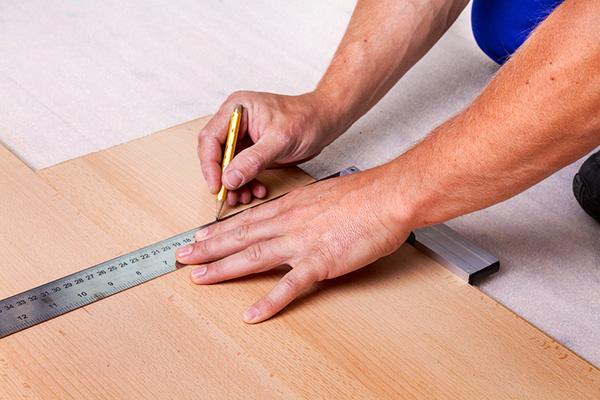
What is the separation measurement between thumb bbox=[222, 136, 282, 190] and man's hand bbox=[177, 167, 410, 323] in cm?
16

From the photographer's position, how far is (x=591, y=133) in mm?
1049

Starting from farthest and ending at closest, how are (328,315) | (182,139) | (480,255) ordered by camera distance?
(182,139) → (480,255) → (328,315)

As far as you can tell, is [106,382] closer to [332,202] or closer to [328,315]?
[328,315]

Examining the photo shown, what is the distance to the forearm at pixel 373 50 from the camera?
176 cm

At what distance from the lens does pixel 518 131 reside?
1099 mm

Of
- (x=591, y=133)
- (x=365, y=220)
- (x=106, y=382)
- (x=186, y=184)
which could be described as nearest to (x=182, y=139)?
(x=186, y=184)

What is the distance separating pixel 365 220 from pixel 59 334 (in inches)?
25.7

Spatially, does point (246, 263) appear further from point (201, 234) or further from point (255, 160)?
point (255, 160)

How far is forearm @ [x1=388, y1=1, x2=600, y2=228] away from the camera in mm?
1020

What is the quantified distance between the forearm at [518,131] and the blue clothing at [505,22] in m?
1.13

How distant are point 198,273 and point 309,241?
0.83 ft

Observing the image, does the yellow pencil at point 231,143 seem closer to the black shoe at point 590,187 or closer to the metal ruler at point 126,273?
the metal ruler at point 126,273

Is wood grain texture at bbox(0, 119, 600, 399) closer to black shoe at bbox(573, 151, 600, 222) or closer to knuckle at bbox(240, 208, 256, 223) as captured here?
knuckle at bbox(240, 208, 256, 223)

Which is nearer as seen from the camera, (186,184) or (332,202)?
(332,202)
